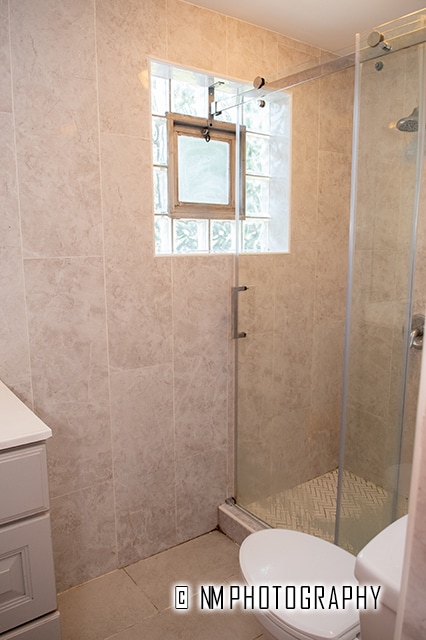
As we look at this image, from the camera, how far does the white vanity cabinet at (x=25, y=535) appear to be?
46.3 inches

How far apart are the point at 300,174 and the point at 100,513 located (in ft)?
5.88

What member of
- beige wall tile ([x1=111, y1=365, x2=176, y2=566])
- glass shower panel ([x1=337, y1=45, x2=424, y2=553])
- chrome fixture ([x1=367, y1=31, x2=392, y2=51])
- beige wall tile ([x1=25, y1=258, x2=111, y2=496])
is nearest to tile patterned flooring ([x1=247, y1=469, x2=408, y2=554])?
glass shower panel ([x1=337, y1=45, x2=424, y2=553])

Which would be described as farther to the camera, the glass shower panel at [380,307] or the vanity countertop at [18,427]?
the glass shower panel at [380,307]

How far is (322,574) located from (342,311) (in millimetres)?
1390

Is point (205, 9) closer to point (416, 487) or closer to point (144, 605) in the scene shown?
point (416, 487)

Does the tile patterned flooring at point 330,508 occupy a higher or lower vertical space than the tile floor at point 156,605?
higher

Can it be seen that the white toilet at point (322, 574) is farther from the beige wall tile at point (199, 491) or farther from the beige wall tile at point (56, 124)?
the beige wall tile at point (56, 124)

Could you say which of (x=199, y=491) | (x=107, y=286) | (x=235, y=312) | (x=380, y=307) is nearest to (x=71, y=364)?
(x=107, y=286)

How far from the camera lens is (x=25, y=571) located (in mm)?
1225

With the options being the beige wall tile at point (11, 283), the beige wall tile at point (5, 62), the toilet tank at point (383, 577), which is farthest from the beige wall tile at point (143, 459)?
the toilet tank at point (383, 577)

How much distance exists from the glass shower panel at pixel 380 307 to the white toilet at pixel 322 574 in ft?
1.59

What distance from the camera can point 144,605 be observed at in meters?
1.81

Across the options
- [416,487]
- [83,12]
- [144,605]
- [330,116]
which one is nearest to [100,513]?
[144,605]

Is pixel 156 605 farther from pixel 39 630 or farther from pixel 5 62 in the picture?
pixel 5 62
